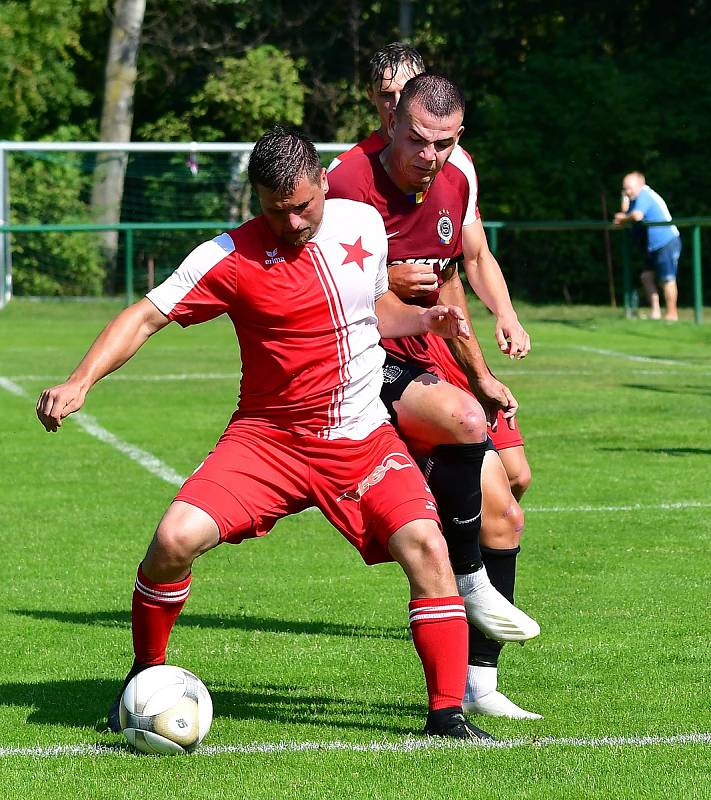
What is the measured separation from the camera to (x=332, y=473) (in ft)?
16.5

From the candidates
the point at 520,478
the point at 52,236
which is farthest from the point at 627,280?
the point at 520,478

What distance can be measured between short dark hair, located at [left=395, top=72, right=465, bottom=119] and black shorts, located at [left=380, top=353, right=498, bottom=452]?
0.87 m

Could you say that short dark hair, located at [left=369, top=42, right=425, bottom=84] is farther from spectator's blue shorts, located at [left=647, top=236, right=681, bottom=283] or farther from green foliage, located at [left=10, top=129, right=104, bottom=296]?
green foliage, located at [left=10, top=129, right=104, bottom=296]

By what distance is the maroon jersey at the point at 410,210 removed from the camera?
555 centimetres

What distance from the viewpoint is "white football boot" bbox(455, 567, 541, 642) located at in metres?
5.43

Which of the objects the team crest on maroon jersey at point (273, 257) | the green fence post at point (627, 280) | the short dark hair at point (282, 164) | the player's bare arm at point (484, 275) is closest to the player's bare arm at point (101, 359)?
the team crest on maroon jersey at point (273, 257)

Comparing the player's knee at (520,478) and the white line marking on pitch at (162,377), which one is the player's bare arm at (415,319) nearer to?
the player's knee at (520,478)

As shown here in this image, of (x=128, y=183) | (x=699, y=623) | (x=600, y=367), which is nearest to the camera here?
(x=699, y=623)

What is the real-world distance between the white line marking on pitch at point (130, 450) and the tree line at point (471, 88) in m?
13.4

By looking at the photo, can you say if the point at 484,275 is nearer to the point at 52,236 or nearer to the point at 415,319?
the point at 415,319

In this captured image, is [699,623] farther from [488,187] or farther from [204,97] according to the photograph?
[204,97]

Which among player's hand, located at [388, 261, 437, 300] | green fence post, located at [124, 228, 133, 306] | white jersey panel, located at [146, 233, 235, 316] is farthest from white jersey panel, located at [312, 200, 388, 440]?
green fence post, located at [124, 228, 133, 306]

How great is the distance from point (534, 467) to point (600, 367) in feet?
22.7

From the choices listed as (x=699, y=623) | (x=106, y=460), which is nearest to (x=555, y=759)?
(x=699, y=623)
